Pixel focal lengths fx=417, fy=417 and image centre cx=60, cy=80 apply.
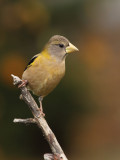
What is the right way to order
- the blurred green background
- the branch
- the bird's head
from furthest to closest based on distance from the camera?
the blurred green background < the bird's head < the branch

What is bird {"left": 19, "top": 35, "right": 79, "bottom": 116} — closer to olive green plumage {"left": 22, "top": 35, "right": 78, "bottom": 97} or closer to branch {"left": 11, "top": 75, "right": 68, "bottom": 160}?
olive green plumage {"left": 22, "top": 35, "right": 78, "bottom": 97}

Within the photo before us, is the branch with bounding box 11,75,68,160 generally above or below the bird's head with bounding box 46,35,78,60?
below

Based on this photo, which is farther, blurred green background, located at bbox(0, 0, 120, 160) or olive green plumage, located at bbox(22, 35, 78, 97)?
blurred green background, located at bbox(0, 0, 120, 160)

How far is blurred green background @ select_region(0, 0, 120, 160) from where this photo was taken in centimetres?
1273

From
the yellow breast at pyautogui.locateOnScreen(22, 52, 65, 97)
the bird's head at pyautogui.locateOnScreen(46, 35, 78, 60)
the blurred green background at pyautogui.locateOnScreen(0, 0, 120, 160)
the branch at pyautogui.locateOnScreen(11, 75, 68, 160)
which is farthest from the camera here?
the blurred green background at pyautogui.locateOnScreen(0, 0, 120, 160)

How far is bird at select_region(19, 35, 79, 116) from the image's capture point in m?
6.60

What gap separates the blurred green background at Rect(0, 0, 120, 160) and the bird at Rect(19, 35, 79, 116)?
5386mm

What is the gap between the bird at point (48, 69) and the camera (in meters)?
6.60

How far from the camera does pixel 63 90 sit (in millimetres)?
13023

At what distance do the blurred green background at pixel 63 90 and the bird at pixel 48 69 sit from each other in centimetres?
539

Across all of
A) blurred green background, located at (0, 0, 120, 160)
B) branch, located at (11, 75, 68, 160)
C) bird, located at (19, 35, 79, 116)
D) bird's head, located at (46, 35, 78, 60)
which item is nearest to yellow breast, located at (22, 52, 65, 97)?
bird, located at (19, 35, 79, 116)

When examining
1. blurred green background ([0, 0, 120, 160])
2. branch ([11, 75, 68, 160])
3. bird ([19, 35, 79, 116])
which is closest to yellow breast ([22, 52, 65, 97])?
bird ([19, 35, 79, 116])

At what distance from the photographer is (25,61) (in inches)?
500

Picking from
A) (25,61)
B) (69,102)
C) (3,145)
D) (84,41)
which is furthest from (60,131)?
(84,41)
